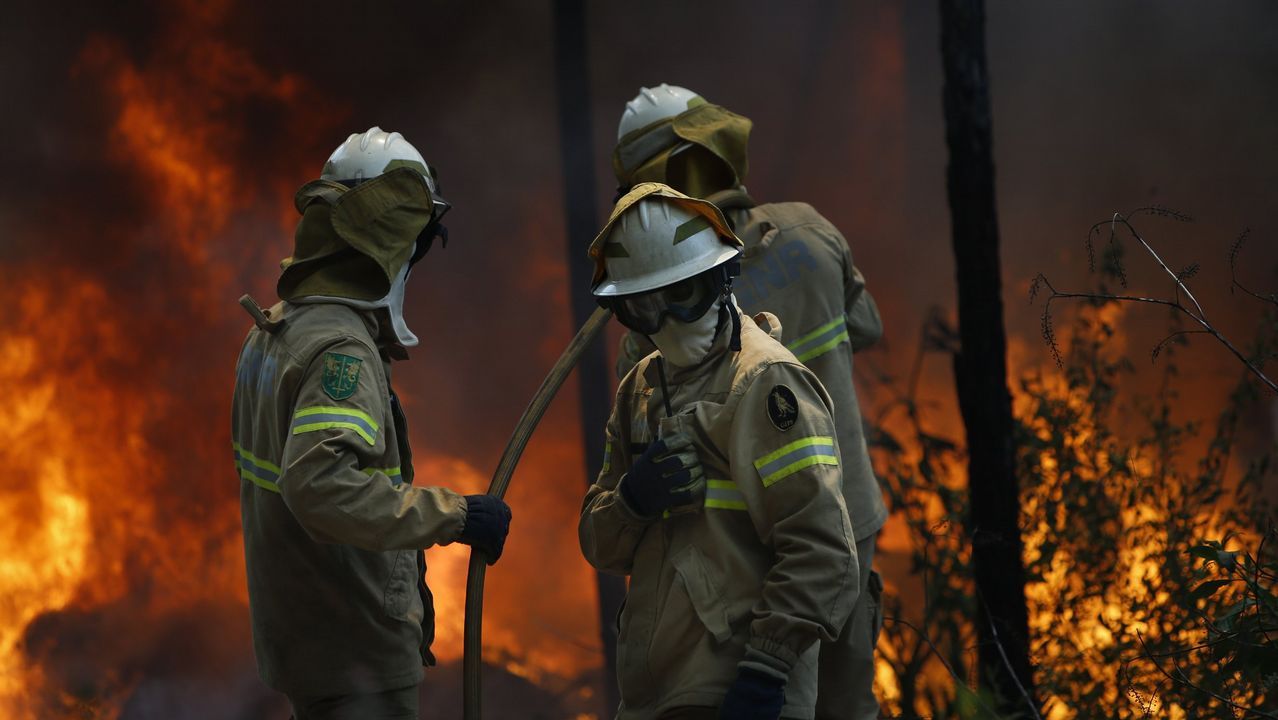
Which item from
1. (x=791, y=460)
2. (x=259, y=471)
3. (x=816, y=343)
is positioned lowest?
(x=791, y=460)

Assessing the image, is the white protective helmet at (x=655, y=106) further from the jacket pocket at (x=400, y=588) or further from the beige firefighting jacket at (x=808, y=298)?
the jacket pocket at (x=400, y=588)

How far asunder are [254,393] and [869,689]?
79.3 inches

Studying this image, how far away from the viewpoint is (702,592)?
9.16 ft

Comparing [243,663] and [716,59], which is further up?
[716,59]

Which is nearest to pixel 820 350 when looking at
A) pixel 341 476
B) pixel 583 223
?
pixel 341 476

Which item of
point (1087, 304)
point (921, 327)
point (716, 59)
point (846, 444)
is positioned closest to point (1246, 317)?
point (1087, 304)

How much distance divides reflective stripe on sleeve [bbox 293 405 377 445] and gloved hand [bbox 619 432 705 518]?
81cm

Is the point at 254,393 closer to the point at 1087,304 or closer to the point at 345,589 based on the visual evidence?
the point at 345,589

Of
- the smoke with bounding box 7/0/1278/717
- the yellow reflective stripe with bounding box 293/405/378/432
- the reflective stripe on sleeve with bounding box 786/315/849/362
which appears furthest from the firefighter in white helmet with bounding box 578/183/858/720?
the smoke with bounding box 7/0/1278/717

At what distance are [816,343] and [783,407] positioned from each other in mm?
1299

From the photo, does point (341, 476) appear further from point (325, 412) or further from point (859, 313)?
point (859, 313)

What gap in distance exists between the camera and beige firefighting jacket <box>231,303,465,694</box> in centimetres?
322

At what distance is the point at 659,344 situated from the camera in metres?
2.98

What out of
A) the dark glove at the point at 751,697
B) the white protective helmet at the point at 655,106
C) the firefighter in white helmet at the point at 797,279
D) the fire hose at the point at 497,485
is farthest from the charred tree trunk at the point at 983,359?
the dark glove at the point at 751,697
